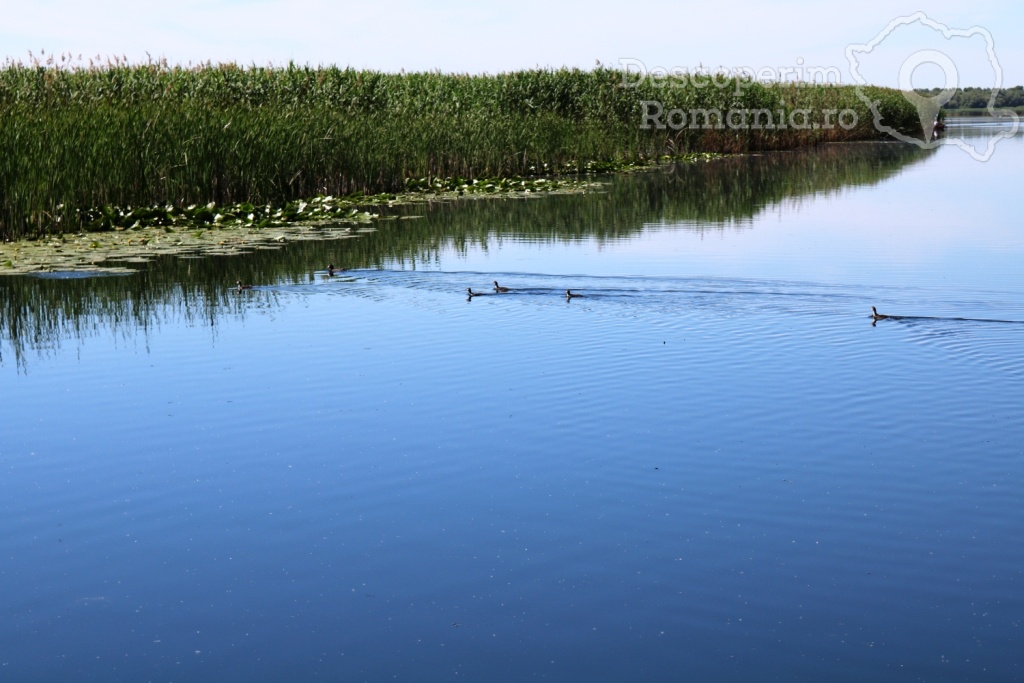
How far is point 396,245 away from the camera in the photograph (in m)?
18.2

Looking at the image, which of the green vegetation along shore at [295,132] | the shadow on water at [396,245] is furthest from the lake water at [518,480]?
the green vegetation along shore at [295,132]

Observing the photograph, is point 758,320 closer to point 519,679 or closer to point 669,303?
point 669,303

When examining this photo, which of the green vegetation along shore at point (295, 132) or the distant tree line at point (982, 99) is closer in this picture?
the green vegetation along shore at point (295, 132)

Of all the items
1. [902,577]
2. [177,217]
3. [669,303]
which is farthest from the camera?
[177,217]

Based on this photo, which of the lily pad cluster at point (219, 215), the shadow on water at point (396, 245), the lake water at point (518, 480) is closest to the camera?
the lake water at point (518, 480)

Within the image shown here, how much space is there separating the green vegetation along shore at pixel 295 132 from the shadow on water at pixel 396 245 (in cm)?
219

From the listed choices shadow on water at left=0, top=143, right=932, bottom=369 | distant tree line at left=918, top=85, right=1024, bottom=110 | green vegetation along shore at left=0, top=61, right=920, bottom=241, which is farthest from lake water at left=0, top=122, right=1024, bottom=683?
distant tree line at left=918, top=85, right=1024, bottom=110

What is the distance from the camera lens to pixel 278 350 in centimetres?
1048

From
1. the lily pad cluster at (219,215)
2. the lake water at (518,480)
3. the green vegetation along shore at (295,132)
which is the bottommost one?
the lake water at (518,480)

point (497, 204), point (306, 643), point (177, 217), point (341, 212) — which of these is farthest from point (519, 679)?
point (497, 204)

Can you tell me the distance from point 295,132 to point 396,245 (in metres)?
6.37

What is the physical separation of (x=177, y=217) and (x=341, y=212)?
3248 millimetres

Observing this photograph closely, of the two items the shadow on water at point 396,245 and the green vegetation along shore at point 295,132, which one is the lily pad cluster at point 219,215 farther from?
the shadow on water at point 396,245

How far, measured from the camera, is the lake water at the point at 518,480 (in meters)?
4.68
